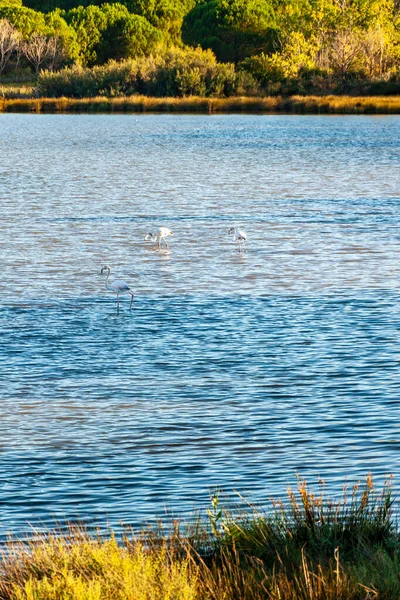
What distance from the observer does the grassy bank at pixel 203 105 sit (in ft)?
285

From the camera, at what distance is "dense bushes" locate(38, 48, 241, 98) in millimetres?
96375

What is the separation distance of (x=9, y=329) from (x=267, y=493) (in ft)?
22.1

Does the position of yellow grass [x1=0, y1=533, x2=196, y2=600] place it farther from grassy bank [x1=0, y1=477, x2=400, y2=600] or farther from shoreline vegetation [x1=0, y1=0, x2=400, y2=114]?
shoreline vegetation [x1=0, y1=0, x2=400, y2=114]

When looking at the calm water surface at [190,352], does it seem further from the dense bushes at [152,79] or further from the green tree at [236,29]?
the green tree at [236,29]

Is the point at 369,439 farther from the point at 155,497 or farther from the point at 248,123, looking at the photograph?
the point at 248,123

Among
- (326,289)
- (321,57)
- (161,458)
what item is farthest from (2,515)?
(321,57)

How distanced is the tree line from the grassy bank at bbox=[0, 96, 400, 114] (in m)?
4.01

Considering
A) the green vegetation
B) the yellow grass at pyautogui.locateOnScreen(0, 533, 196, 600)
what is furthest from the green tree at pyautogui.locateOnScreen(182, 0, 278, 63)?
the yellow grass at pyautogui.locateOnScreen(0, 533, 196, 600)

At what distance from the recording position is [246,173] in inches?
1574

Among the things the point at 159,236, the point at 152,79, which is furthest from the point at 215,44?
the point at 159,236

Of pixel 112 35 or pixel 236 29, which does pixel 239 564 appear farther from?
pixel 112 35

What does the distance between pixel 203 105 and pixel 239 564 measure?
290ft

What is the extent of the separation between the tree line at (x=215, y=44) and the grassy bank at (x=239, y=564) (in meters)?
90.5

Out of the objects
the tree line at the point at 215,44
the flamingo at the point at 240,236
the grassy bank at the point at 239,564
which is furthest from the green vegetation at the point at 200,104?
the grassy bank at the point at 239,564
